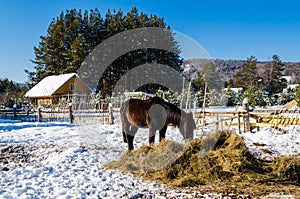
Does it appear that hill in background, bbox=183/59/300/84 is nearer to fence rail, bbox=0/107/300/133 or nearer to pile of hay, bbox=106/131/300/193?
fence rail, bbox=0/107/300/133

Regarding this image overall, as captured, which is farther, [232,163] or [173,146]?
[173,146]

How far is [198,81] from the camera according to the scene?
1598 inches

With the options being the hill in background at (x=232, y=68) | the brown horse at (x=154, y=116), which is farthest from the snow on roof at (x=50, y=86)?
the brown horse at (x=154, y=116)

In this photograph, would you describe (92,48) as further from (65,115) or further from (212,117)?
(212,117)

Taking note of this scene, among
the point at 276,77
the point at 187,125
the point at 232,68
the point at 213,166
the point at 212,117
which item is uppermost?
the point at 232,68

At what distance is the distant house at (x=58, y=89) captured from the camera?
103 feet

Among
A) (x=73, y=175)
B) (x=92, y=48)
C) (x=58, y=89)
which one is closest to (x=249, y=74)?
(x=92, y=48)

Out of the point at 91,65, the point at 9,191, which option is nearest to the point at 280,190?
the point at 9,191

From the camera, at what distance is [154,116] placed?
6238 millimetres

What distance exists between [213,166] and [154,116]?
6.79ft

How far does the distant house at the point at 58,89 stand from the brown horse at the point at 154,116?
26.2m

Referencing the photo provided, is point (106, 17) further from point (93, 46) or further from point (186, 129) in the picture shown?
point (186, 129)

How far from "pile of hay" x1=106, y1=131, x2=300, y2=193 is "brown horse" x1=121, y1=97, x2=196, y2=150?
0.98m

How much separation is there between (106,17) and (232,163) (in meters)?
38.7
